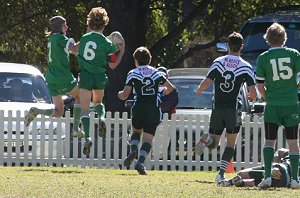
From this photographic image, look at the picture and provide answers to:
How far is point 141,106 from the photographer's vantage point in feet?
53.0

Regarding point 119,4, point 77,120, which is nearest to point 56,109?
point 77,120

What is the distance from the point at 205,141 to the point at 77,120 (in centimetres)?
214

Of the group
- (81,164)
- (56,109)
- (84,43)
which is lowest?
(81,164)

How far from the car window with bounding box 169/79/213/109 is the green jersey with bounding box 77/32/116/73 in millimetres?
7058

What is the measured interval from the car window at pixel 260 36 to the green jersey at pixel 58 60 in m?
8.07

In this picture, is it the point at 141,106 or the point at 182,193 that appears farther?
the point at 141,106

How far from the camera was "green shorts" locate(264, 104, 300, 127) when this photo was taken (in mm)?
13266

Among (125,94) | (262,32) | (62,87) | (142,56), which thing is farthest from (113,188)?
(262,32)

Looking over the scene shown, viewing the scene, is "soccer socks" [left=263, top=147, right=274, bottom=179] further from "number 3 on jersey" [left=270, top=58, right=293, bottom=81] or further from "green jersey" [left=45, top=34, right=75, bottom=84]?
"green jersey" [left=45, top=34, right=75, bottom=84]

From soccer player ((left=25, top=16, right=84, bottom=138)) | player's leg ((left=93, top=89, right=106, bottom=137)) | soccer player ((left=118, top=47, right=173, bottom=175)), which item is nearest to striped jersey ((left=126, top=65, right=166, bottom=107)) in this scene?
soccer player ((left=118, top=47, right=173, bottom=175))

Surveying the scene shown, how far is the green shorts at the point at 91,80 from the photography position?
580 inches

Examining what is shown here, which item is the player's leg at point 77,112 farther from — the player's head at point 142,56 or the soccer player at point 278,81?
the soccer player at point 278,81


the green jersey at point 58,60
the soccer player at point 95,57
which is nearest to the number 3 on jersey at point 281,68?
the soccer player at point 95,57

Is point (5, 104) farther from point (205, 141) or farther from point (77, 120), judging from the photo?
point (205, 141)
